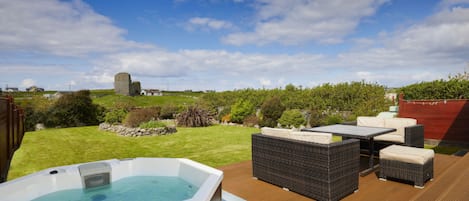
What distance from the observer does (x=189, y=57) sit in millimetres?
16406

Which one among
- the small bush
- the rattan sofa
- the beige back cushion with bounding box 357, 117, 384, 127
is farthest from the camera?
the small bush

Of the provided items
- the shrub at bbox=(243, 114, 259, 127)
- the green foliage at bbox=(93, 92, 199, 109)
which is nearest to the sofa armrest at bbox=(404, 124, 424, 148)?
the shrub at bbox=(243, 114, 259, 127)

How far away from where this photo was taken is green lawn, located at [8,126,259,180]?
668cm

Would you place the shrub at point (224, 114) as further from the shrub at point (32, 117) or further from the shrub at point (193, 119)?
the shrub at point (32, 117)

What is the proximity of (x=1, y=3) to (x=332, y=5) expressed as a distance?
10403mm

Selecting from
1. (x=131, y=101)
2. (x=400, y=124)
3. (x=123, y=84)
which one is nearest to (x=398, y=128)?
(x=400, y=124)

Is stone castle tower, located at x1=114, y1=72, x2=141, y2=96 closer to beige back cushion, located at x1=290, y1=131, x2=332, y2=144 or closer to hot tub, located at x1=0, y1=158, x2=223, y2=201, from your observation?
hot tub, located at x1=0, y1=158, x2=223, y2=201

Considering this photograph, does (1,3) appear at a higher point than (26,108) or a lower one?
Answer: higher

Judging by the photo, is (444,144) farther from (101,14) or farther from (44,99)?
(44,99)

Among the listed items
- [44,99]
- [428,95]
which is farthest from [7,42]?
[428,95]

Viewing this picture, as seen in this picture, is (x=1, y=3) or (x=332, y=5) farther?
(x=332, y=5)

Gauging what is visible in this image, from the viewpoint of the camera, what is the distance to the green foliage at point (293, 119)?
39.5 feet

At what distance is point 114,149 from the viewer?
330 inches

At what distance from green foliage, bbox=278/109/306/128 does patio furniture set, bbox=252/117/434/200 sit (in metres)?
7.39
